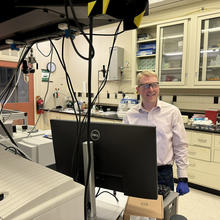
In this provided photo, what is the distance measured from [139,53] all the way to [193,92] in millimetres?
1140

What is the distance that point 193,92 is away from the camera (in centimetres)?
320

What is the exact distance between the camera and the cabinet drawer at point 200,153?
8.33 feet

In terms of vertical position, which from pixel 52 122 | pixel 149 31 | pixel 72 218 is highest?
pixel 149 31

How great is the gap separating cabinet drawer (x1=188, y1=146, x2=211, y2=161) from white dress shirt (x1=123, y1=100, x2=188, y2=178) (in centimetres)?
113

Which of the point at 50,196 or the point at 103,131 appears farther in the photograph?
the point at 103,131

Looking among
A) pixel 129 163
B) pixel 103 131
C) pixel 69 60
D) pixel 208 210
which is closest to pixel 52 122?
pixel 103 131

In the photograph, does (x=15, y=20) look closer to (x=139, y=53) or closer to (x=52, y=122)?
(x=52, y=122)

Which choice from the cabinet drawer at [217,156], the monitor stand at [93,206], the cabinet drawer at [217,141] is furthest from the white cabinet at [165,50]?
the monitor stand at [93,206]

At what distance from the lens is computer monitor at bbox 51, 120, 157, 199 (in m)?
0.77

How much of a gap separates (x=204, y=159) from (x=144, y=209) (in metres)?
2.00

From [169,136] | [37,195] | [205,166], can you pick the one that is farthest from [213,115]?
[37,195]

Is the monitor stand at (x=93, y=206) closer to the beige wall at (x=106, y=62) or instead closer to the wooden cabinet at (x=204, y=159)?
the beige wall at (x=106, y=62)

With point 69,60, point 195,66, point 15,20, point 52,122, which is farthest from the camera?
point 69,60

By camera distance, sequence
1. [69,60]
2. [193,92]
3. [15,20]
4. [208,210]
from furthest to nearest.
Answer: [69,60] → [193,92] → [208,210] → [15,20]
